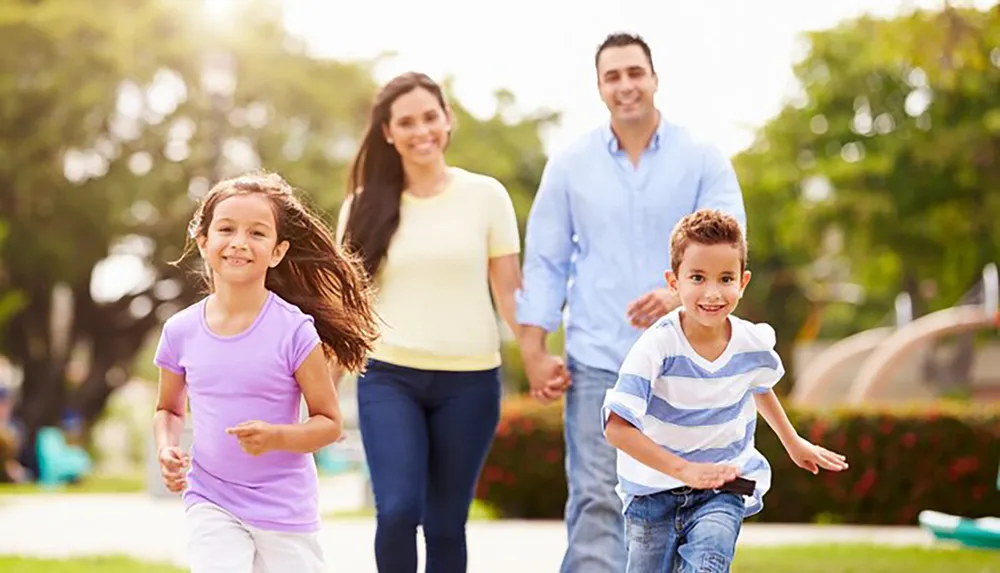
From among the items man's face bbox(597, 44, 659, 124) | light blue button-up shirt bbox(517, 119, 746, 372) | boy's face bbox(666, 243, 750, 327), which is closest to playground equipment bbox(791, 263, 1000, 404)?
light blue button-up shirt bbox(517, 119, 746, 372)

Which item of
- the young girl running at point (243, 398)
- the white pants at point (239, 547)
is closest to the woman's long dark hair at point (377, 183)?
the young girl running at point (243, 398)

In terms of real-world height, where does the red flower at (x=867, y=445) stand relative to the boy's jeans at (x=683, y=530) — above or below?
below

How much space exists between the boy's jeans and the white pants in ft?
3.15

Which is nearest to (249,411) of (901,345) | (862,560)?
(862,560)

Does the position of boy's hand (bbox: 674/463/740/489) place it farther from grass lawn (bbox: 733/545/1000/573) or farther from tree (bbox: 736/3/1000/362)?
tree (bbox: 736/3/1000/362)

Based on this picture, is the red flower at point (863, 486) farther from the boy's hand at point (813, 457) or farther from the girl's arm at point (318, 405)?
the girl's arm at point (318, 405)

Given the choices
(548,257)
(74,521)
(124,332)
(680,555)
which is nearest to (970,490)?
(74,521)

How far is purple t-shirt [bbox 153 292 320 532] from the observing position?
4.72 metres

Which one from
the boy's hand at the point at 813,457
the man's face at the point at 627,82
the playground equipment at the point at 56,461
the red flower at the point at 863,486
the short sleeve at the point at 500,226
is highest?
the man's face at the point at 627,82

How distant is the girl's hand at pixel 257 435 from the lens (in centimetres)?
435

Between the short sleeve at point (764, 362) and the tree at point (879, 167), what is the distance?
23.7 m

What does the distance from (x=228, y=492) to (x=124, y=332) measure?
2947 centimetres

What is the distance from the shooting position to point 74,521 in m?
15.1

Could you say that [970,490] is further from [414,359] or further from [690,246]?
[690,246]
